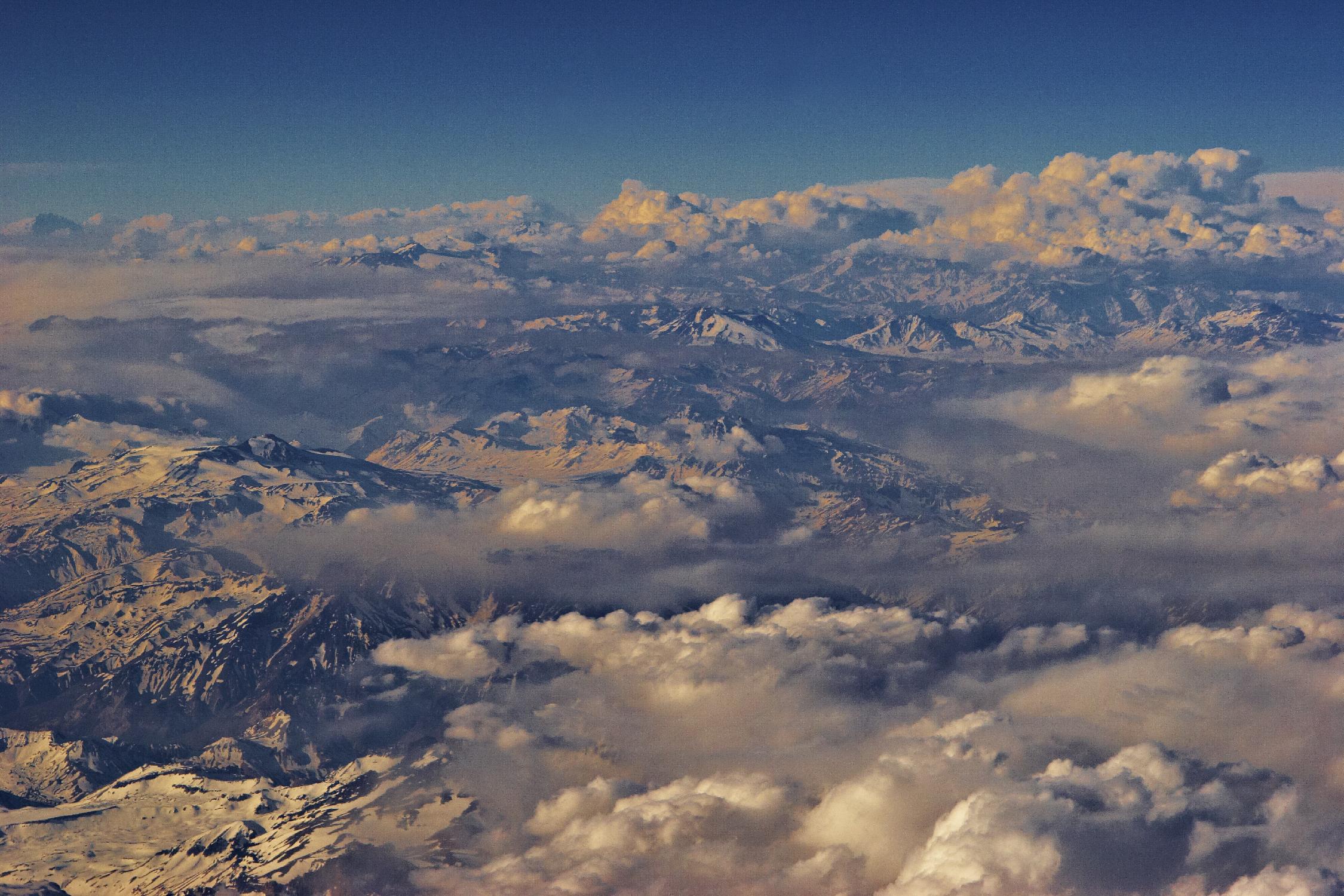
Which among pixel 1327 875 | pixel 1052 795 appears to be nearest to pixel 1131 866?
pixel 1052 795

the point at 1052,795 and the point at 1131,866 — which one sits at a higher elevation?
the point at 1052,795

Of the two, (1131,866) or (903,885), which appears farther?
(1131,866)

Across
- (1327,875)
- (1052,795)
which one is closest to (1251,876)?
(1327,875)

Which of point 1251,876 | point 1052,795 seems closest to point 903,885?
point 1052,795

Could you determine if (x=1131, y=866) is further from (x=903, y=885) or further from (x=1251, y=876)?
(x=903, y=885)

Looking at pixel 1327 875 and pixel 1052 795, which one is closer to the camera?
pixel 1327 875

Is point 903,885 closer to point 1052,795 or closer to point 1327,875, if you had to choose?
point 1052,795

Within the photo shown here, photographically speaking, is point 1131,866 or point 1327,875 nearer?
point 1327,875

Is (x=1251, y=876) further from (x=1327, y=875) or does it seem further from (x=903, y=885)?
(x=903, y=885)
